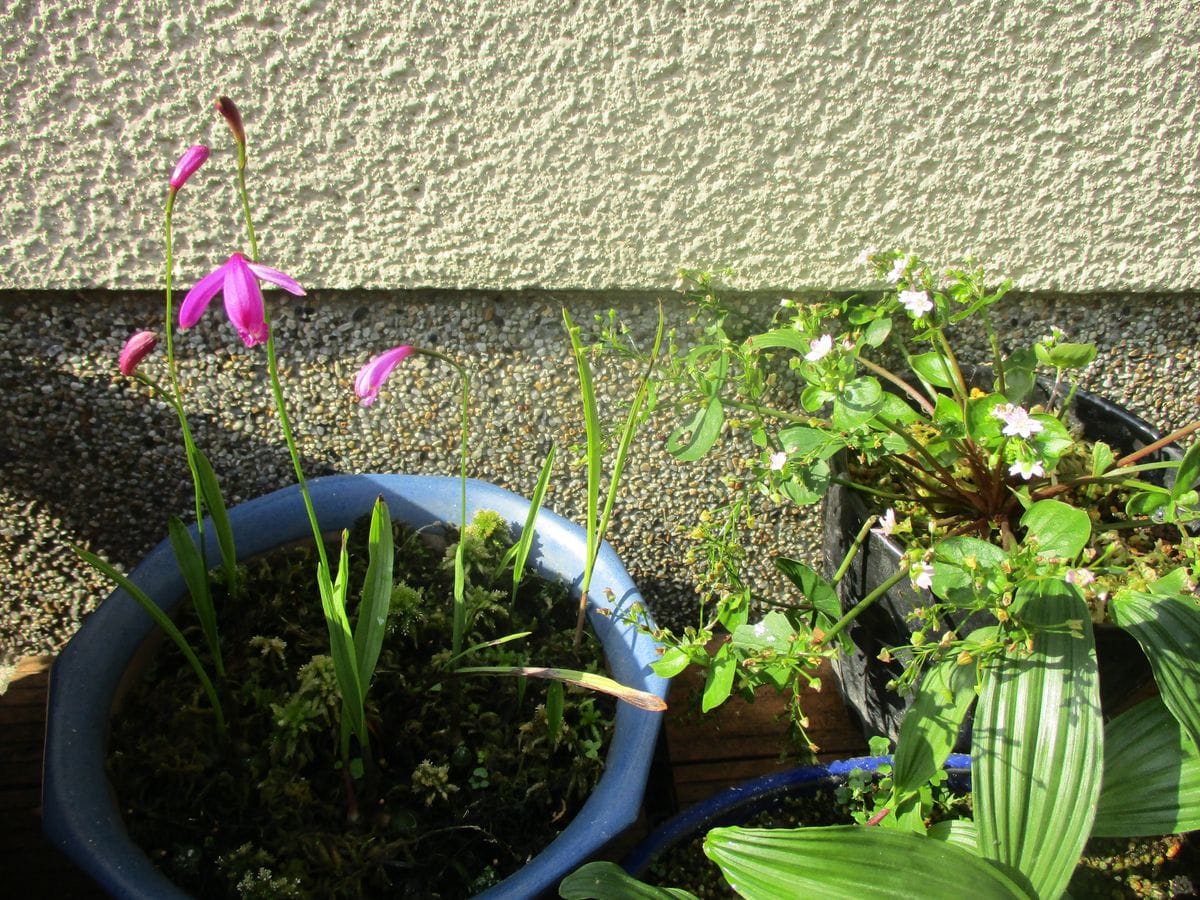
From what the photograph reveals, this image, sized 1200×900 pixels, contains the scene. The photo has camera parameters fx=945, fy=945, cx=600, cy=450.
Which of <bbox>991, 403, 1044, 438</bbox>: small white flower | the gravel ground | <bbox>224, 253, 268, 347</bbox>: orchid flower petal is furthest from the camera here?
the gravel ground

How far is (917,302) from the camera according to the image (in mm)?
934

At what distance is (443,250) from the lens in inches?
44.4

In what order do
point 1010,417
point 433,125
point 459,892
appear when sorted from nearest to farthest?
point 1010,417 < point 459,892 < point 433,125

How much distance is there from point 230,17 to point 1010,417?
857mm

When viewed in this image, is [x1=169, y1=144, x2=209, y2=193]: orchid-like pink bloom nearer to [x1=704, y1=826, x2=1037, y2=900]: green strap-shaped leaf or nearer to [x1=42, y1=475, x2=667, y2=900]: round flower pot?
[x1=42, y1=475, x2=667, y2=900]: round flower pot

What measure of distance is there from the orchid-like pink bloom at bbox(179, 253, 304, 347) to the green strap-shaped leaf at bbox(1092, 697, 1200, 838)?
2.79ft

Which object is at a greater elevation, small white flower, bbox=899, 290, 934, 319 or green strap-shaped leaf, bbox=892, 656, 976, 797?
small white flower, bbox=899, 290, 934, 319

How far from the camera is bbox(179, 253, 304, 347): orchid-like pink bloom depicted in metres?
0.71

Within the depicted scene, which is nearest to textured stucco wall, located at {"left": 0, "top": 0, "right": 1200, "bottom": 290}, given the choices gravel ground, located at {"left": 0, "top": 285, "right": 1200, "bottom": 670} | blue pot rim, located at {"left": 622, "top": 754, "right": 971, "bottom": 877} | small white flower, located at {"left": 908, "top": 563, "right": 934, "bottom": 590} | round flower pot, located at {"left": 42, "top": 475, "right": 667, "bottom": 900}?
gravel ground, located at {"left": 0, "top": 285, "right": 1200, "bottom": 670}

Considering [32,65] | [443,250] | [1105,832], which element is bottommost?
[1105,832]

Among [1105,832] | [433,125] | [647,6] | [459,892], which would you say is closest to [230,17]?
[433,125]

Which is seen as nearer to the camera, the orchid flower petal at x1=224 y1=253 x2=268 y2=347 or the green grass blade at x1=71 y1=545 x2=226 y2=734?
the orchid flower petal at x1=224 y1=253 x2=268 y2=347

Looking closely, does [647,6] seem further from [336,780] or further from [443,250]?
[336,780]

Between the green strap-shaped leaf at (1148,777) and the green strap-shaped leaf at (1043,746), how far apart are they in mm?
72
